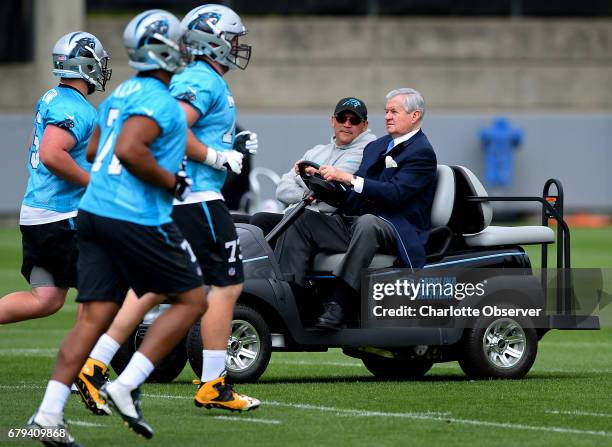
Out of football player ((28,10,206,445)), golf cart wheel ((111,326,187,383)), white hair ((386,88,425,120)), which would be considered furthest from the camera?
white hair ((386,88,425,120))

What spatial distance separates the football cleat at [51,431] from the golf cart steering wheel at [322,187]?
330 cm

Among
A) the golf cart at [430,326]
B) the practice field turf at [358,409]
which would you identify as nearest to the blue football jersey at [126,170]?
the practice field turf at [358,409]

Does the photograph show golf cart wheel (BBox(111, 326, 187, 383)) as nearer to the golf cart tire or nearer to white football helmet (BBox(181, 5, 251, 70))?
the golf cart tire

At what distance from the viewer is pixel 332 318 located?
30.7 feet

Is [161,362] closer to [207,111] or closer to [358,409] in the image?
[358,409]

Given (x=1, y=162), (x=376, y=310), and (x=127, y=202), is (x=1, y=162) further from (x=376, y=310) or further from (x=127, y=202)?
(x=127, y=202)

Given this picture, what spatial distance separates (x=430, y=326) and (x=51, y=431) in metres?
3.74

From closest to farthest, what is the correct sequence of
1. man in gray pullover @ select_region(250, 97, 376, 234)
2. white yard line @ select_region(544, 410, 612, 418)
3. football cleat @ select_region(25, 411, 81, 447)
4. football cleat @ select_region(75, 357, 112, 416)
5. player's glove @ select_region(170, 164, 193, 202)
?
football cleat @ select_region(25, 411, 81, 447) → player's glove @ select_region(170, 164, 193, 202) → football cleat @ select_region(75, 357, 112, 416) → white yard line @ select_region(544, 410, 612, 418) → man in gray pullover @ select_region(250, 97, 376, 234)

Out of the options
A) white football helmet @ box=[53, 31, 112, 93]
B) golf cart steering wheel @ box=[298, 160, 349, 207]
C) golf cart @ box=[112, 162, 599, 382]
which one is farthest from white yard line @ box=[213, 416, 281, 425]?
white football helmet @ box=[53, 31, 112, 93]

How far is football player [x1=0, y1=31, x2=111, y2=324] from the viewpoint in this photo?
27.9 feet

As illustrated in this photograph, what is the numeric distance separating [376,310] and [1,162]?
24636 millimetres

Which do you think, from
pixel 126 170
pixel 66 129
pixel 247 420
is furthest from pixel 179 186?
pixel 66 129

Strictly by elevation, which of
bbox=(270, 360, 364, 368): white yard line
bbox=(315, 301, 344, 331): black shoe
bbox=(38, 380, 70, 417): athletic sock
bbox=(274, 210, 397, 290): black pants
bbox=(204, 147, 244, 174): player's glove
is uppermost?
bbox=(204, 147, 244, 174): player's glove

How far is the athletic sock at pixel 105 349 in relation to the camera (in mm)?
7332
